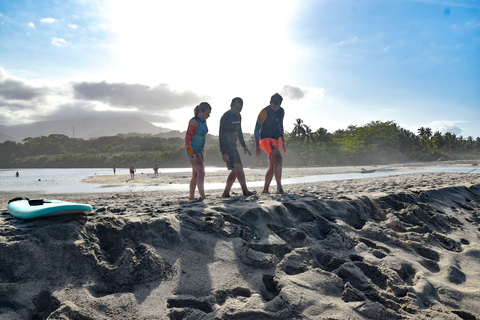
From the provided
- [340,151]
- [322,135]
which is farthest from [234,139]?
[322,135]

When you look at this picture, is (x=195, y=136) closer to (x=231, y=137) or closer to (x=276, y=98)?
(x=231, y=137)

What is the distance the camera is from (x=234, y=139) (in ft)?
15.5

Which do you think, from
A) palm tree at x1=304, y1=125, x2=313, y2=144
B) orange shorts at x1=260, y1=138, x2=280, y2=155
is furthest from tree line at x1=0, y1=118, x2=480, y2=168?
orange shorts at x1=260, y1=138, x2=280, y2=155

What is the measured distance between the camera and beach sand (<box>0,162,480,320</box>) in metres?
1.64

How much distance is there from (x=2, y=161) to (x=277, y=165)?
367 ft

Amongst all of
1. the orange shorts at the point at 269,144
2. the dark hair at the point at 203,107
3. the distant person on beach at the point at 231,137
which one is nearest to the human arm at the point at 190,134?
the dark hair at the point at 203,107

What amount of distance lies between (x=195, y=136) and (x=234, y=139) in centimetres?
75

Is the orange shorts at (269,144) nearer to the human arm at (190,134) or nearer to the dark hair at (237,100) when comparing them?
the dark hair at (237,100)

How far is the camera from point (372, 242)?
9.16 feet

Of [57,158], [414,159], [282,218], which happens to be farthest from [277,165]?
[57,158]

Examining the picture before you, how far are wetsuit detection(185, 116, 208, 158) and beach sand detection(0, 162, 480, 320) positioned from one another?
1500mm

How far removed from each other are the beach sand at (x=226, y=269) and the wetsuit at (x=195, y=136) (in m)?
1.50

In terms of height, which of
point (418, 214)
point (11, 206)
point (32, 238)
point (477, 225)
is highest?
point (11, 206)

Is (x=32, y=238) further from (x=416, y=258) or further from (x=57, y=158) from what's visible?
(x=57, y=158)
